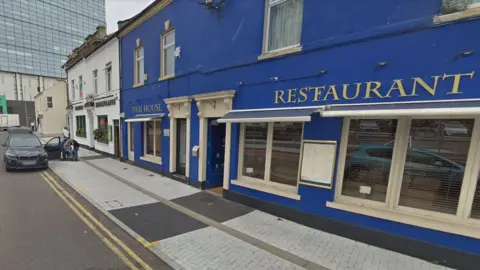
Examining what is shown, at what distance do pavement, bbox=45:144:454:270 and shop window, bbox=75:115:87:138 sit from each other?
1304 cm

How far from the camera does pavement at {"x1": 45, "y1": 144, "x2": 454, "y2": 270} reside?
3623 mm

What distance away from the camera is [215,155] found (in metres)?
7.59

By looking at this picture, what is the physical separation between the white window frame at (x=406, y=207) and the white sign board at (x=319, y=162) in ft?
Answer: 0.56

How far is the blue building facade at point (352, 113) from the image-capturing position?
3.37 m

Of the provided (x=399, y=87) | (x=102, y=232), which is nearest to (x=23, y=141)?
(x=102, y=232)

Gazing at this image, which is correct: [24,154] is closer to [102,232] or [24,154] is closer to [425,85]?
[102,232]

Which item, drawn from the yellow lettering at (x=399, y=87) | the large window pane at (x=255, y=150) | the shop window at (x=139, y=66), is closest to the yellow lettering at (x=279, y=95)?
the large window pane at (x=255, y=150)

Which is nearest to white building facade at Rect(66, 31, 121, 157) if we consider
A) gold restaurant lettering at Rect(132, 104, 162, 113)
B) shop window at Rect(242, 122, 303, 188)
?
gold restaurant lettering at Rect(132, 104, 162, 113)

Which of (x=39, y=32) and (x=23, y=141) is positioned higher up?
(x=39, y=32)

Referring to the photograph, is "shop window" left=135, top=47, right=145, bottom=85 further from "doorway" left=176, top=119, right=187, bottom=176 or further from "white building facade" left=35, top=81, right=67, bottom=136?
"white building facade" left=35, top=81, right=67, bottom=136

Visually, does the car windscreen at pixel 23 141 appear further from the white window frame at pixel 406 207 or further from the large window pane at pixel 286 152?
the white window frame at pixel 406 207

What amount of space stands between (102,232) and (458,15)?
7.48 m

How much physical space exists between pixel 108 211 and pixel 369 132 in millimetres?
6510

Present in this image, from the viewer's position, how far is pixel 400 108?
11.2 feet
